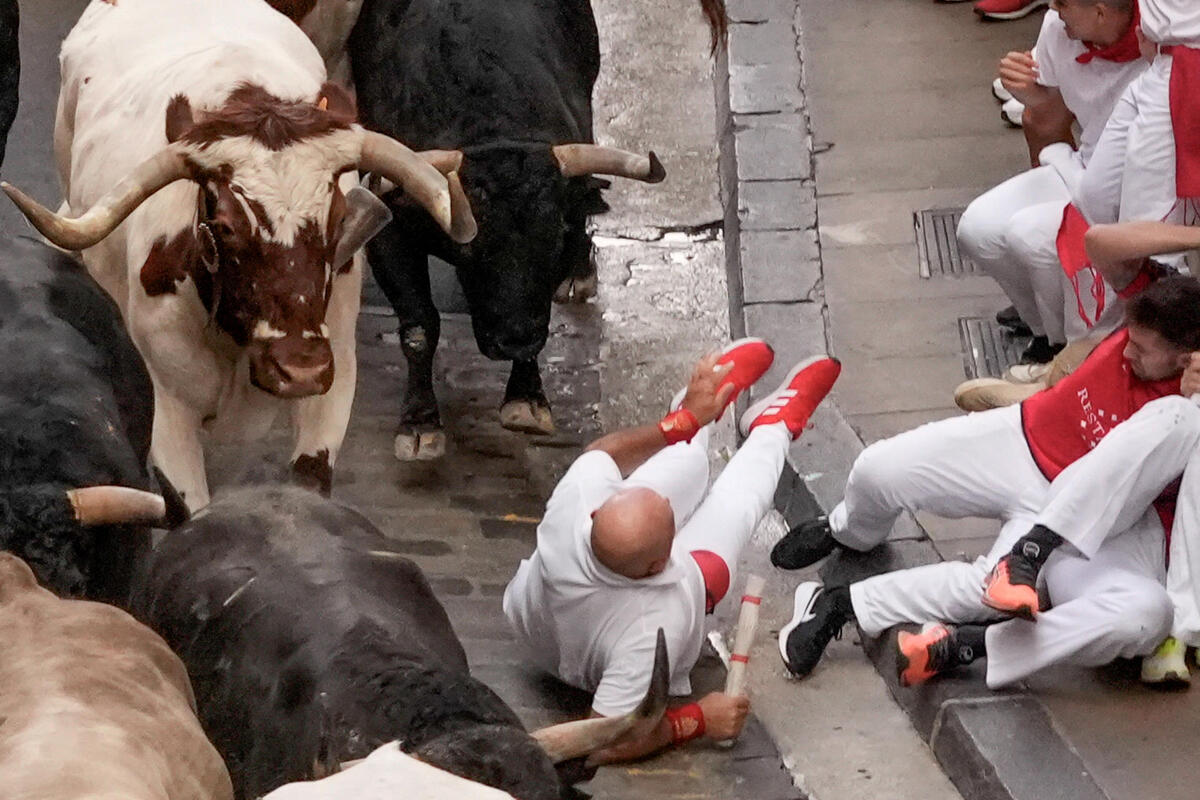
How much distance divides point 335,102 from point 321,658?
2.43m

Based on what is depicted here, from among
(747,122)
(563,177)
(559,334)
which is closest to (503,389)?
(559,334)

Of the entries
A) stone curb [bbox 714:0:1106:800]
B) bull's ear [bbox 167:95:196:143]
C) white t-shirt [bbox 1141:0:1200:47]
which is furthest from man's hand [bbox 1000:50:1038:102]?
bull's ear [bbox 167:95:196:143]

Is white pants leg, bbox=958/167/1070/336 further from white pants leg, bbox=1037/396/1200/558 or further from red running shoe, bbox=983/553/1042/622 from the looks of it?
red running shoe, bbox=983/553/1042/622

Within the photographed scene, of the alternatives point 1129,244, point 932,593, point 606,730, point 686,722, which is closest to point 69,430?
point 606,730

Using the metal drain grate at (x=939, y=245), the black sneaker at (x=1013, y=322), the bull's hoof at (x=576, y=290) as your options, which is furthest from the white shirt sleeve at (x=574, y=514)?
the bull's hoof at (x=576, y=290)

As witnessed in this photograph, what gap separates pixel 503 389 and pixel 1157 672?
332 cm

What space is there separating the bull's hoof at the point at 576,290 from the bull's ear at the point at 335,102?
234 centimetres

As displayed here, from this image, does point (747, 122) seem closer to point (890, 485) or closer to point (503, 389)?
point (503, 389)

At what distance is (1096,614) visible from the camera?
5930 millimetres

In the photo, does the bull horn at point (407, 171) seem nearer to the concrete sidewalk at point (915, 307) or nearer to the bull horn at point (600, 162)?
the bull horn at point (600, 162)

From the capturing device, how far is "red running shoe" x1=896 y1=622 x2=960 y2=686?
6.12 metres

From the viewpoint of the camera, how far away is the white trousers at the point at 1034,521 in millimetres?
5938

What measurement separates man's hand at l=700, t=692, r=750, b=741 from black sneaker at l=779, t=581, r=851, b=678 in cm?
46

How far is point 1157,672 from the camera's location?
6055 mm
